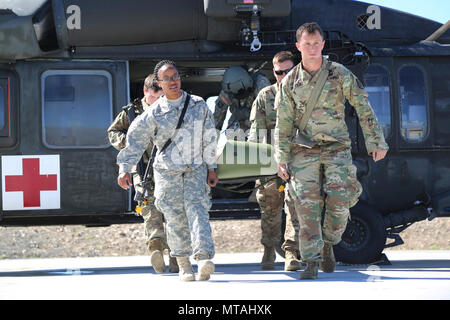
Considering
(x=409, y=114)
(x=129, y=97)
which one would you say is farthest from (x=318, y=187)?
(x=129, y=97)

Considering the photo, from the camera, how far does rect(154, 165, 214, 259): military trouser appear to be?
5.96 metres

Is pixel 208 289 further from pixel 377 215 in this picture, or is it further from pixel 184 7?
pixel 184 7

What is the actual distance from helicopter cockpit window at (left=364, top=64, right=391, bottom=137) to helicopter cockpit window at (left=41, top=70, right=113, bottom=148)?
2941 mm

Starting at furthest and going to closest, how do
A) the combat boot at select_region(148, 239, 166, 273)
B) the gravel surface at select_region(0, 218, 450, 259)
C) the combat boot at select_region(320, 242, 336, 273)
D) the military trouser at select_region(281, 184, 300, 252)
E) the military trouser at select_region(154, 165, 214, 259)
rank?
the gravel surface at select_region(0, 218, 450, 259)
the combat boot at select_region(148, 239, 166, 273)
the military trouser at select_region(281, 184, 300, 252)
the combat boot at select_region(320, 242, 336, 273)
the military trouser at select_region(154, 165, 214, 259)

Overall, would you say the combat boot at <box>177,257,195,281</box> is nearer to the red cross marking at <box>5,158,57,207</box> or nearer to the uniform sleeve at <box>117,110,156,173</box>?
the uniform sleeve at <box>117,110,156,173</box>

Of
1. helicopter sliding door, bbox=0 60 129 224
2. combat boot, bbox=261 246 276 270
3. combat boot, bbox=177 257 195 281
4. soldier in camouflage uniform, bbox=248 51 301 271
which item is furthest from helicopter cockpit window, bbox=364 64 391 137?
combat boot, bbox=177 257 195 281

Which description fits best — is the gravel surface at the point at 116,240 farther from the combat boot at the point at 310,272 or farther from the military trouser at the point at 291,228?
the combat boot at the point at 310,272

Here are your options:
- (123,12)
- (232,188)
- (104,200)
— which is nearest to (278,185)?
(232,188)

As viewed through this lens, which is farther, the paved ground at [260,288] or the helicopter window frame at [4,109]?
the helicopter window frame at [4,109]

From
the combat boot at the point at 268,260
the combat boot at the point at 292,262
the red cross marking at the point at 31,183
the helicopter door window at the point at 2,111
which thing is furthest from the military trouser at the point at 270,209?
the helicopter door window at the point at 2,111

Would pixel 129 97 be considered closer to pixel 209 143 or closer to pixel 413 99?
pixel 209 143

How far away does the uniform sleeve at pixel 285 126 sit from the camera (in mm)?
6000

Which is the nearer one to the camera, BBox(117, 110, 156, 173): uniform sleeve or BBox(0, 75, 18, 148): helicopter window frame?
BBox(117, 110, 156, 173): uniform sleeve

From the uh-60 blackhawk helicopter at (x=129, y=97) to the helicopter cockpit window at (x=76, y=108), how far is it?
1 cm
